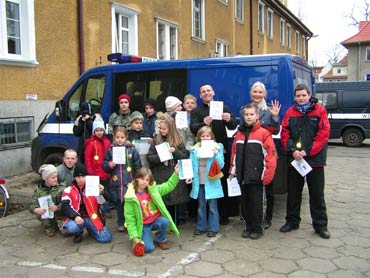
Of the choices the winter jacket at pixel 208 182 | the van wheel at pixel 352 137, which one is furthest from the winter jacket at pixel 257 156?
the van wheel at pixel 352 137

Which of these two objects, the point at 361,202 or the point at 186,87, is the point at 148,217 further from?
the point at 361,202

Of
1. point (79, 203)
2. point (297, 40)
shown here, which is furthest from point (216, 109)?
point (297, 40)

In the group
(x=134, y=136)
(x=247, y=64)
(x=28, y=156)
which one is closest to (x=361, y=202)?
(x=247, y=64)

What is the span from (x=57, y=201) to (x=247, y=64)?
9.99 feet

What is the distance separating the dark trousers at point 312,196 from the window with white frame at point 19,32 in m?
6.92

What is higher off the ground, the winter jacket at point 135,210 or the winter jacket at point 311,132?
the winter jacket at point 311,132

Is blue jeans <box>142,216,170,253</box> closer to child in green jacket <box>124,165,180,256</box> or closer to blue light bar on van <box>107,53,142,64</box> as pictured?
child in green jacket <box>124,165,180,256</box>

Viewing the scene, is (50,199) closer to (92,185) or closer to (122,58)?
(92,185)

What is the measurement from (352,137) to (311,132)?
11.2 metres

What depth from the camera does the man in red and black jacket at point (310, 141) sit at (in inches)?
189

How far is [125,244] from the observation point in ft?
15.9

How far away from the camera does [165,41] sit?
1562cm

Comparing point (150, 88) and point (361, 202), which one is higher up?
point (150, 88)

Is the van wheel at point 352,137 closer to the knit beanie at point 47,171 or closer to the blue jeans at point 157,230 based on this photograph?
the blue jeans at point 157,230
